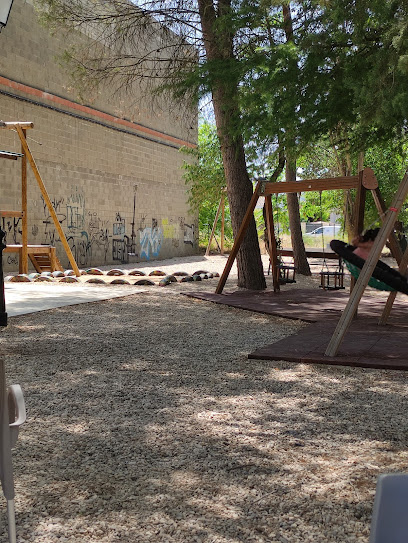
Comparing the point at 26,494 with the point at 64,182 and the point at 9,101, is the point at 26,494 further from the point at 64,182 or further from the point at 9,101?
the point at 64,182

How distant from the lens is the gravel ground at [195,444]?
99.1 inches

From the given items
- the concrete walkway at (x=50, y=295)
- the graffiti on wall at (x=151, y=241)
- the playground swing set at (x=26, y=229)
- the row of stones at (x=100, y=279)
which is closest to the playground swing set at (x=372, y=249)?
the concrete walkway at (x=50, y=295)

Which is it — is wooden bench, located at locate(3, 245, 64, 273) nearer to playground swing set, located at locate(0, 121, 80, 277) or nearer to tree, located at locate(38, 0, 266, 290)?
playground swing set, located at locate(0, 121, 80, 277)

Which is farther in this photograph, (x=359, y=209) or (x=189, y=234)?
(x=189, y=234)

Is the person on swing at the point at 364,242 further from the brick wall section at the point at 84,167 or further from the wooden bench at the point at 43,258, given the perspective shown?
the brick wall section at the point at 84,167

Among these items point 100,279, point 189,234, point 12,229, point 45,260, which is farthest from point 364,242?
point 189,234

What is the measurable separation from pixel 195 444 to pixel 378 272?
2737 mm

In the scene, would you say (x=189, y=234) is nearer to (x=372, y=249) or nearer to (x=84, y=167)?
→ (x=84, y=167)

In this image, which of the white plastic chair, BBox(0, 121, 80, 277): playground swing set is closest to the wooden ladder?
BBox(0, 121, 80, 277): playground swing set

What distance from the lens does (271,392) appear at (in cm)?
450

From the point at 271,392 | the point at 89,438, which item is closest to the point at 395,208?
the point at 271,392

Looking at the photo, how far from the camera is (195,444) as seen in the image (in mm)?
3398

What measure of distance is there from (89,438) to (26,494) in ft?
2.43

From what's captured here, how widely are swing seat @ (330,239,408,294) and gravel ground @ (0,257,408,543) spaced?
0.83 metres
